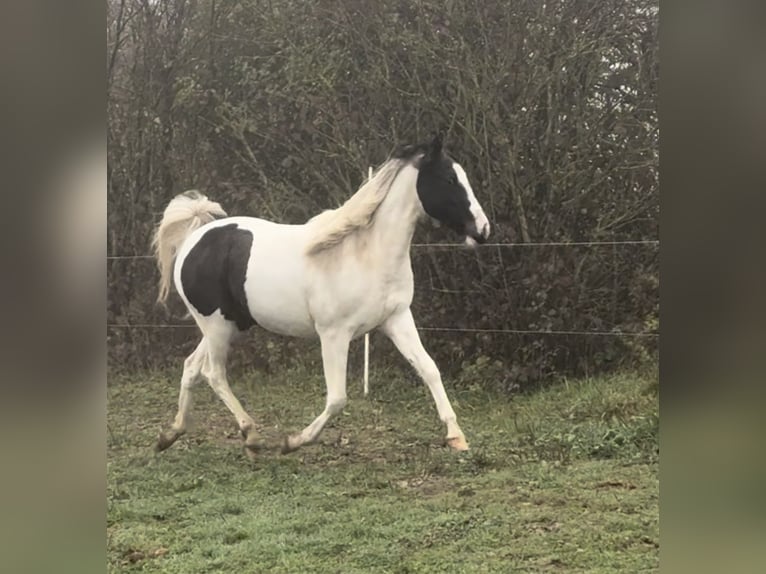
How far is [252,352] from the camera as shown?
12.9 feet

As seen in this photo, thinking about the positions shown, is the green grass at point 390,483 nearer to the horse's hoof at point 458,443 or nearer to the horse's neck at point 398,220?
the horse's hoof at point 458,443

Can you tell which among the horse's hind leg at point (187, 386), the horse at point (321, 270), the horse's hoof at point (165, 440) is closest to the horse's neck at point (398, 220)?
the horse at point (321, 270)

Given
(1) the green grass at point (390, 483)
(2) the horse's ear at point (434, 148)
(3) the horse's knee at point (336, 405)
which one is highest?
(2) the horse's ear at point (434, 148)

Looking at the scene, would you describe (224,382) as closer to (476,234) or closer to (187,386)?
(187,386)

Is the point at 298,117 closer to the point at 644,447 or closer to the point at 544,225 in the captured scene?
the point at 544,225

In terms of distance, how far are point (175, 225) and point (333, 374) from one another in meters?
1.14

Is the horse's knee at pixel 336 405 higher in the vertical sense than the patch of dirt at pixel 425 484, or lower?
higher

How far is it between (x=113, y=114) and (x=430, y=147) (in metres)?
1.69

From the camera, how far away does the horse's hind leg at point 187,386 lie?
4.02 meters

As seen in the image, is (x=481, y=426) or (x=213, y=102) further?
(x=213, y=102)

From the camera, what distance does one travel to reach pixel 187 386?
13.3ft

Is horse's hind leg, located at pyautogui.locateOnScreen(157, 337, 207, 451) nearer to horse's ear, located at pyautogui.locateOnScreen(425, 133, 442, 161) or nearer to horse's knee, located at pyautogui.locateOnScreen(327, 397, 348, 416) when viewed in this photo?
horse's knee, located at pyautogui.locateOnScreen(327, 397, 348, 416)
